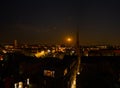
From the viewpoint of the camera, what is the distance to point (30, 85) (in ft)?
75.9

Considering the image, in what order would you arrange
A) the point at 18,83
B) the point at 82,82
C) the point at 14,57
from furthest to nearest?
the point at 14,57 → the point at 18,83 → the point at 82,82

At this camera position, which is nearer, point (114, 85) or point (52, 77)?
point (114, 85)

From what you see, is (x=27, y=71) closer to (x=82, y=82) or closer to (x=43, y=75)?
(x=43, y=75)

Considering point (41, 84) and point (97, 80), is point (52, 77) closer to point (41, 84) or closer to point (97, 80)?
point (41, 84)

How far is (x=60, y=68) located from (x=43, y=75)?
2.36m

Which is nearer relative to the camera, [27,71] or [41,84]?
[41,84]

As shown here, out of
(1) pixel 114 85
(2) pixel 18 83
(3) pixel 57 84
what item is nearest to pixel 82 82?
(1) pixel 114 85

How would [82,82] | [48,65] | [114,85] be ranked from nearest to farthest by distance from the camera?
[114,85]
[82,82]
[48,65]

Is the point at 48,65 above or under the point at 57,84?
above

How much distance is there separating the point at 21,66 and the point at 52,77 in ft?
23.2

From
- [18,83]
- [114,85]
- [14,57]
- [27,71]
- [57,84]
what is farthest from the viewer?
[14,57]

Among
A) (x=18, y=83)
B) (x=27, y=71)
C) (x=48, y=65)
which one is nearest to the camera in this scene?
(x=18, y=83)

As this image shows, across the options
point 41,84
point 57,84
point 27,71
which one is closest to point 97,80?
point 57,84

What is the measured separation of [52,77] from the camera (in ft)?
75.1
